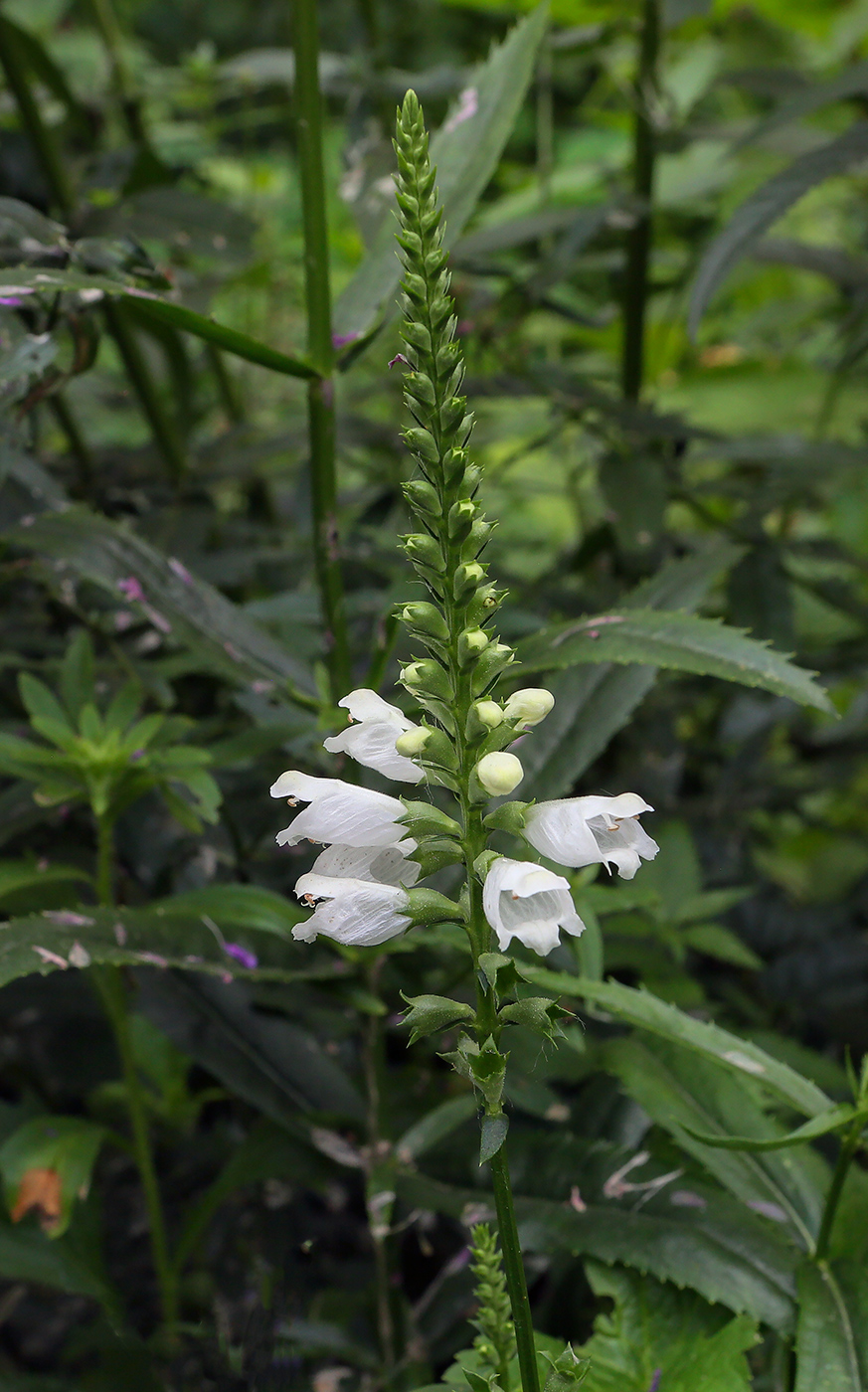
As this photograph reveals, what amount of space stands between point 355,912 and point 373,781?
0.49 meters

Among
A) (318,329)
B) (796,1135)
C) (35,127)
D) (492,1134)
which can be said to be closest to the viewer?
(492,1134)

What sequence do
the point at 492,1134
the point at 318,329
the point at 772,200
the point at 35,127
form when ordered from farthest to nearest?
the point at 35,127 < the point at 772,200 < the point at 318,329 < the point at 492,1134

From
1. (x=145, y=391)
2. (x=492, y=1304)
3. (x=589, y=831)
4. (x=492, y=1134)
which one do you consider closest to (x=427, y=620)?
(x=589, y=831)

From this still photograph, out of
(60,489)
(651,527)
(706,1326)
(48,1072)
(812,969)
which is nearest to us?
(706,1326)

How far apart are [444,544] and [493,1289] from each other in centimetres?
38

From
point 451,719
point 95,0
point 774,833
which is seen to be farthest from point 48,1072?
point 95,0

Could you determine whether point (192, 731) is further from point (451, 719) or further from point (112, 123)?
point (112, 123)

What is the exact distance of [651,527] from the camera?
1391mm

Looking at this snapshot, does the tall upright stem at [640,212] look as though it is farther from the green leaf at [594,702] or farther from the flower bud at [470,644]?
A: the flower bud at [470,644]

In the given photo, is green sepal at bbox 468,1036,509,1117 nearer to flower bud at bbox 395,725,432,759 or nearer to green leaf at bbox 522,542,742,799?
flower bud at bbox 395,725,432,759

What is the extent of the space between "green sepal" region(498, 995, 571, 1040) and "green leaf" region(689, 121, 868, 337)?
34.2 inches

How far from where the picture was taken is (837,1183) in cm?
76

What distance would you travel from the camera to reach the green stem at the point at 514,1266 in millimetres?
502

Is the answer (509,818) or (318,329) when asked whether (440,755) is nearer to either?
(509,818)
